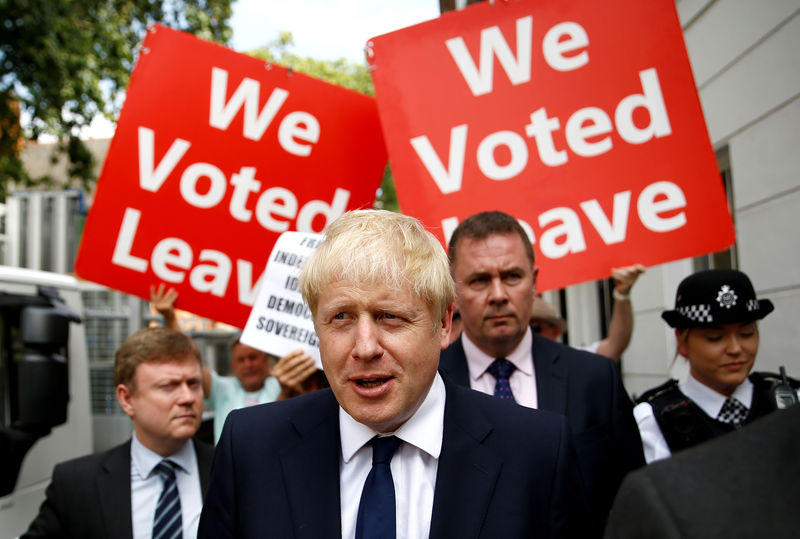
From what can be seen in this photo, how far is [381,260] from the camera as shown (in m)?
1.64

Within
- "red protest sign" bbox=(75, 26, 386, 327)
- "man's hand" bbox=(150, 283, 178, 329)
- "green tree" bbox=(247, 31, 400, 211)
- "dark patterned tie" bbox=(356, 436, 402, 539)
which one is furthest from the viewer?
"green tree" bbox=(247, 31, 400, 211)

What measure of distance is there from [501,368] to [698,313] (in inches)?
30.9

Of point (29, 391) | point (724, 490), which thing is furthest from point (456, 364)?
point (29, 391)

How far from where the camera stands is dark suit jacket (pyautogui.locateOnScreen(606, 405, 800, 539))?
660 millimetres

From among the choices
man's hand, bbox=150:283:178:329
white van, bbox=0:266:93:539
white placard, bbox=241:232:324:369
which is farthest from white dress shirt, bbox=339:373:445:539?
white van, bbox=0:266:93:539

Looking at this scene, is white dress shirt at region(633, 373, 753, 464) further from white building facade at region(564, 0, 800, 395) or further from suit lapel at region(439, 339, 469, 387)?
white building facade at region(564, 0, 800, 395)

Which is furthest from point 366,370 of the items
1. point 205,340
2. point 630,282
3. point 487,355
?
point 205,340

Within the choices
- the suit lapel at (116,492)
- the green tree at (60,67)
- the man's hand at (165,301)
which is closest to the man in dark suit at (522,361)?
the suit lapel at (116,492)

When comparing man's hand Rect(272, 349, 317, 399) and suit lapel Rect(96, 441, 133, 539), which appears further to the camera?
man's hand Rect(272, 349, 317, 399)

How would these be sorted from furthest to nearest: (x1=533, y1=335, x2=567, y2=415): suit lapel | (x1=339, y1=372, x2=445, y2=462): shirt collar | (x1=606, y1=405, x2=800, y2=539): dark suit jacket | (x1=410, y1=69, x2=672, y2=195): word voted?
1. (x1=410, y1=69, x2=672, y2=195): word voted
2. (x1=533, y1=335, x2=567, y2=415): suit lapel
3. (x1=339, y1=372, x2=445, y2=462): shirt collar
4. (x1=606, y1=405, x2=800, y2=539): dark suit jacket

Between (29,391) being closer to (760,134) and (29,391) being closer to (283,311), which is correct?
(283,311)

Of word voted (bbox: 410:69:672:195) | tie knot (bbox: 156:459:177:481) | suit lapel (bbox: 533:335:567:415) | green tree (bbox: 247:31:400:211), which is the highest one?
green tree (bbox: 247:31:400:211)

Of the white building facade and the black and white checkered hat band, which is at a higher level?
the white building facade

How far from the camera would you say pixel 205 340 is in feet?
25.9
